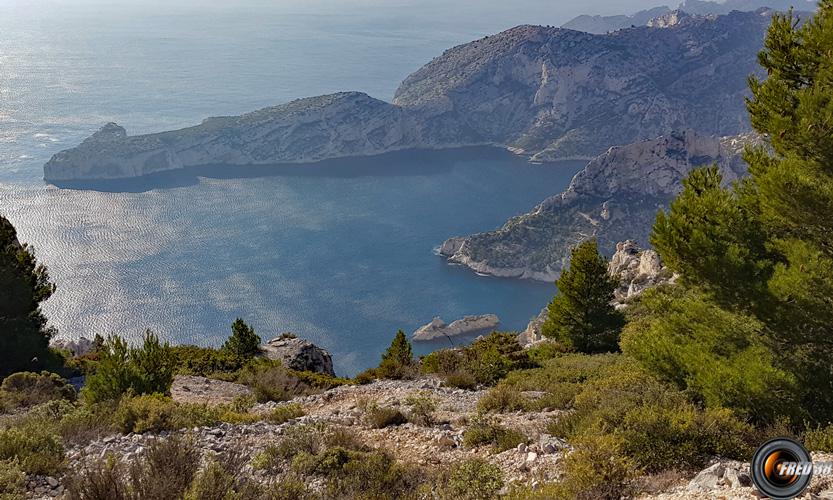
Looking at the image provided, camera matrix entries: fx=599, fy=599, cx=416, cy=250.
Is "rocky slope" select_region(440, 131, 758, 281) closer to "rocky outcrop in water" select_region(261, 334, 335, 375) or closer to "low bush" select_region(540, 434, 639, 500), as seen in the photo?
"rocky outcrop in water" select_region(261, 334, 335, 375)

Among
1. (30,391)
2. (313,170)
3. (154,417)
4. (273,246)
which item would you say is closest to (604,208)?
(273,246)

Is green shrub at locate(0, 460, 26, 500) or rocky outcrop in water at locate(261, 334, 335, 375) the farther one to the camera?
rocky outcrop in water at locate(261, 334, 335, 375)

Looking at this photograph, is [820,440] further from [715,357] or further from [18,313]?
[18,313]

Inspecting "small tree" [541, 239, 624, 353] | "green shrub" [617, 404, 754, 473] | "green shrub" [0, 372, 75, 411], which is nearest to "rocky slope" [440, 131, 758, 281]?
"small tree" [541, 239, 624, 353]

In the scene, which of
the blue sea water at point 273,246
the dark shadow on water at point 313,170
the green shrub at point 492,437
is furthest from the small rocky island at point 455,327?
the dark shadow on water at point 313,170

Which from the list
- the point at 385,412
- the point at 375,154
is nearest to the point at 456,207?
the point at 375,154
